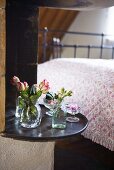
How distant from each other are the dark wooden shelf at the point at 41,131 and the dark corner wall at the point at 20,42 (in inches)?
6.3

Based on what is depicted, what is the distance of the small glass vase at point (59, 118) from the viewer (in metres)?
1.49

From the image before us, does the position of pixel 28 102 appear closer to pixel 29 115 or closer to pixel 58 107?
pixel 29 115

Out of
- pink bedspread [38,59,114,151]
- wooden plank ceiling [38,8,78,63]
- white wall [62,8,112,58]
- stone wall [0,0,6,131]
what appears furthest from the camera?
white wall [62,8,112,58]

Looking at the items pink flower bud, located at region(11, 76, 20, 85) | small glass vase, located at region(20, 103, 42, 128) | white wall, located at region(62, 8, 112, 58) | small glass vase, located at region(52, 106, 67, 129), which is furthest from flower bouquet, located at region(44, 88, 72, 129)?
white wall, located at region(62, 8, 112, 58)

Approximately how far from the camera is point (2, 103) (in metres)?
1.33

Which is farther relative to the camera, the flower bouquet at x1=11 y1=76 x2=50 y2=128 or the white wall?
the white wall

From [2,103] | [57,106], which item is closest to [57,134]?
[57,106]

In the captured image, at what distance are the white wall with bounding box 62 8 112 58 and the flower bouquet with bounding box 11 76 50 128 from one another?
440cm

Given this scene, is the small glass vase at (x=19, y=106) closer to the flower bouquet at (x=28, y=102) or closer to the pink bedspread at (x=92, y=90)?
the flower bouquet at (x=28, y=102)

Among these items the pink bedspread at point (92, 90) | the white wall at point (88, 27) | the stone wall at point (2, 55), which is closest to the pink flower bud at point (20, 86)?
the stone wall at point (2, 55)

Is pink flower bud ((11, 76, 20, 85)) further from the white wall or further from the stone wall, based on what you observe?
the white wall

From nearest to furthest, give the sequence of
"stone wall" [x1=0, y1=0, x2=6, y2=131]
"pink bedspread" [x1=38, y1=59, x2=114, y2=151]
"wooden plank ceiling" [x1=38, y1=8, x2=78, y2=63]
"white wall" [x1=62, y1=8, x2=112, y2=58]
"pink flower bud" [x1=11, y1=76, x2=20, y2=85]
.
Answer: "stone wall" [x1=0, y1=0, x2=6, y2=131]
"pink flower bud" [x1=11, y1=76, x2=20, y2=85]
"pink bedspread" [x1=38, y1=59, x2=114, y2=151]
"wooden plank ceiling" [x1=38, y1=8, x2=78, y2=63]
"white wall" [x1=62, y1=8, x2=112, y2=58]

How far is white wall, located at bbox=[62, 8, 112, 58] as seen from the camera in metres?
5.78

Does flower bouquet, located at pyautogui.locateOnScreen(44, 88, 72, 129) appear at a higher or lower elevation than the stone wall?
lower
